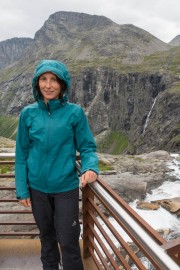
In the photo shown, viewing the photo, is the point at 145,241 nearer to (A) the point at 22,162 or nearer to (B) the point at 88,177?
(B) the point at 88,177

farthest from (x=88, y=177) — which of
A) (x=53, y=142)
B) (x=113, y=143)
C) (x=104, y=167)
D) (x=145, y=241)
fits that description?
(x=113, y=143)

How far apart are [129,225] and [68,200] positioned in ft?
5.18

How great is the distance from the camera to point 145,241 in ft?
9.20

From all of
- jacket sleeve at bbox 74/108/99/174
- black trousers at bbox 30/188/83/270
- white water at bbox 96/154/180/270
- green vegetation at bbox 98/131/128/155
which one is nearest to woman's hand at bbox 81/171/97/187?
jacket sleeve at bbox 74/108/99/174

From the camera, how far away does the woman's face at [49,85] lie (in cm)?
454

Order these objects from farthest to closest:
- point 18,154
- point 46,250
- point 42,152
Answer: point 46,250
point 18,154
point 42,152

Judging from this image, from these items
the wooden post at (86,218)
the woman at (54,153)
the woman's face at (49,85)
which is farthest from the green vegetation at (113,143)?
the woman's face at (49,85)

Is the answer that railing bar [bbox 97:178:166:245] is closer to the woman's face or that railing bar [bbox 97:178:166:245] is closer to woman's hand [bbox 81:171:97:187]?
woman's hand [bbox 81:171:97:187]

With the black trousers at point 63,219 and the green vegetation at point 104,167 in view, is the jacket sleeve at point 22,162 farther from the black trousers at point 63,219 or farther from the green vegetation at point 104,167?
the green vegetation at point 104,167

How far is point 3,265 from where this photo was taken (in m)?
6.11

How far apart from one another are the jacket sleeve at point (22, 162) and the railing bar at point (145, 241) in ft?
4.41

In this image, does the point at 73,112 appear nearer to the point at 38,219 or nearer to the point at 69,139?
the point at 69,139

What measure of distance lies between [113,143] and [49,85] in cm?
16690

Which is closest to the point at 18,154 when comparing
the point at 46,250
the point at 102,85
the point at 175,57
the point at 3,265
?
the point at 46,250
